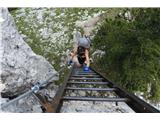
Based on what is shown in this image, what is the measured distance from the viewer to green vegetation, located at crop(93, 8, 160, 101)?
29.3 feet

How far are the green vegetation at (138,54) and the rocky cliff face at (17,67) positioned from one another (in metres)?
1.76

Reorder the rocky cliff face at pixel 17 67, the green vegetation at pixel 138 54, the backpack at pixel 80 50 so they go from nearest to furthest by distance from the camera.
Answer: the rocky cliff face at pixel 17 67 → the backpack at pixel 80 50 → the green vegetation at pixel 138 54

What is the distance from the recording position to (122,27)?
953cm

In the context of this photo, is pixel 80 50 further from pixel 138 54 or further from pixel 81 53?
pixel 138 54

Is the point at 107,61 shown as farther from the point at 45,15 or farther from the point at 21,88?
the point at 45,15

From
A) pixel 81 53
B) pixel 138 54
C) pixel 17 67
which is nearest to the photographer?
pixel 17 67

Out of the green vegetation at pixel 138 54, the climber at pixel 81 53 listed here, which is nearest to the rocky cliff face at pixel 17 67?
the climber at pixel 81 53

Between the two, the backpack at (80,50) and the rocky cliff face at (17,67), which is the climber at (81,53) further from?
the rocky cliff face at (17,67)

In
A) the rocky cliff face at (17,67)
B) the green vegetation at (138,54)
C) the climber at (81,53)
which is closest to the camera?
the rocky cliff face at (17,67)

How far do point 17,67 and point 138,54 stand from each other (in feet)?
9.38

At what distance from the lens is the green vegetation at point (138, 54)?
8.92 meters

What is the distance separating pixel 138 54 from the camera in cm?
909

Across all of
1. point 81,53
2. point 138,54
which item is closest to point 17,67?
point 81,53

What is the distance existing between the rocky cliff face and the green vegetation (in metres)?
1.76
